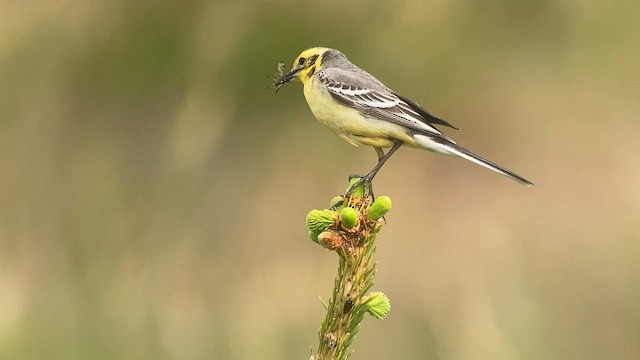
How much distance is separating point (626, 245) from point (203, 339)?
143 cm

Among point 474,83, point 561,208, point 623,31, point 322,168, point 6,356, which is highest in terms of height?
point 623,31

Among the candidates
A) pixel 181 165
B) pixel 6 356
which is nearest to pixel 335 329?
pixel 6 356

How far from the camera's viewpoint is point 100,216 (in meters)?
2.35

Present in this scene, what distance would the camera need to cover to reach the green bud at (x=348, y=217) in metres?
0.79

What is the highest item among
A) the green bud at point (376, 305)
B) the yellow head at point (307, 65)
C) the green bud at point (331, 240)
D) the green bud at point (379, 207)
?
the yellow head at point (307, 65)

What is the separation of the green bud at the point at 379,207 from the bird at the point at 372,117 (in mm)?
281

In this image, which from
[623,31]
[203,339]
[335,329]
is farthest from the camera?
[623,31]

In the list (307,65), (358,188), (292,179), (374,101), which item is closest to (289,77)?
(307,65)

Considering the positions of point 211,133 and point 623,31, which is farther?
point 623,31

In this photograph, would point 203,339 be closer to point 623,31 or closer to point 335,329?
point 335,329

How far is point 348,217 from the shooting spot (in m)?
0.79

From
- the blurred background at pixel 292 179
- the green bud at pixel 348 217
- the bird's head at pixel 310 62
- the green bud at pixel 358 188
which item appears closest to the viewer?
the green bud at pixel 348 217

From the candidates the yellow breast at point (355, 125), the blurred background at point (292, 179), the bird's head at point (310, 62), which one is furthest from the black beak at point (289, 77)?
the blurred background at point (292, 179)

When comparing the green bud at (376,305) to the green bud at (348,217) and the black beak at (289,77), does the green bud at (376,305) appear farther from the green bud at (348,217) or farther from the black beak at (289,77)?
Answer: the black beak at (289,77)
